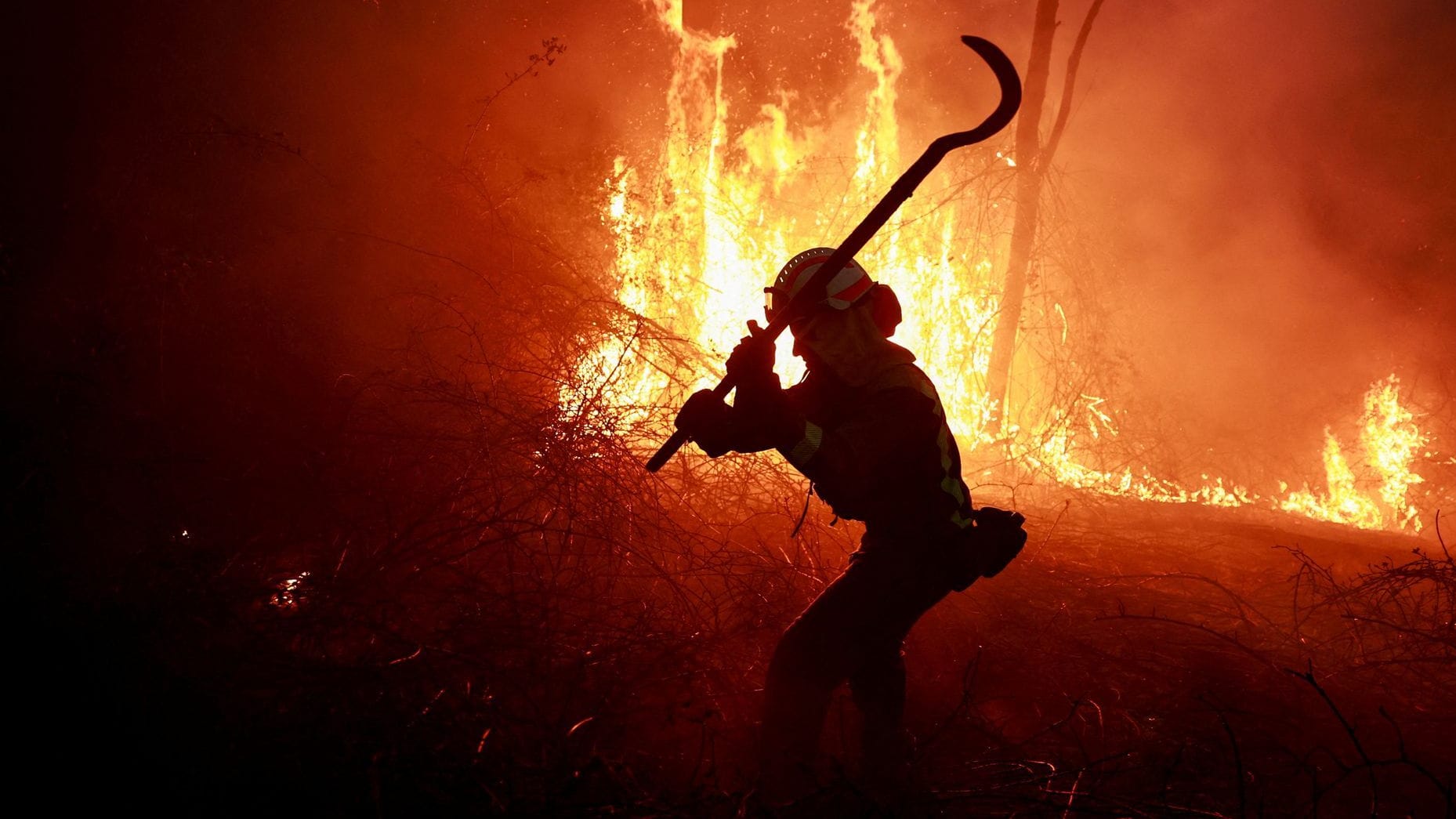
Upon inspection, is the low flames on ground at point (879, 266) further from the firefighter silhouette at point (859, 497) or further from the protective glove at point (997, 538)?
the protective glove at point (997, 538)

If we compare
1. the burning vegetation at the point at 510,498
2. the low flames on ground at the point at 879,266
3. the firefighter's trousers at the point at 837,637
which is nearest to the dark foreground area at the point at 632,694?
the burning vegetation at the point at 510,498

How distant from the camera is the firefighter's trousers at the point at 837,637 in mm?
2861

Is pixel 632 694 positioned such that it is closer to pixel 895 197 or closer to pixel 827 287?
pixel 827 287

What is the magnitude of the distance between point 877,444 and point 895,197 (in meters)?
0.94

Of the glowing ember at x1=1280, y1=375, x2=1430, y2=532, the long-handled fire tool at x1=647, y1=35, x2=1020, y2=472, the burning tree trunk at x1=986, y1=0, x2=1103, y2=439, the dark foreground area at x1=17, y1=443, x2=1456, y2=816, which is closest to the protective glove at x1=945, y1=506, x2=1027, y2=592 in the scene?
the dark foreground area at x1=17, y1=443, x2=1456, y2=816

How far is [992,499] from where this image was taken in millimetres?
9367

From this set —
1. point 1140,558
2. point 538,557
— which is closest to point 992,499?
point 1140,558

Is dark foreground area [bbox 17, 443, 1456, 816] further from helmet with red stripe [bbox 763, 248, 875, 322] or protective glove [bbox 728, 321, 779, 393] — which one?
helmet with red stripe [bbox 763, 248, 875, 322]

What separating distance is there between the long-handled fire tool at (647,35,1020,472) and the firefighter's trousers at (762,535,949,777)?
0.87 m

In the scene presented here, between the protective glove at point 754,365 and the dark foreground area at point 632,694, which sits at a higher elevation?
the protective glove at point 754,365

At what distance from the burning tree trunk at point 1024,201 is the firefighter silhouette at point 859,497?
8.09 meters

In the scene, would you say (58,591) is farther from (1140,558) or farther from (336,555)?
(1140,558)

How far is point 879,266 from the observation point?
10.1 m

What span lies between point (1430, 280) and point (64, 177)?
736 inches
